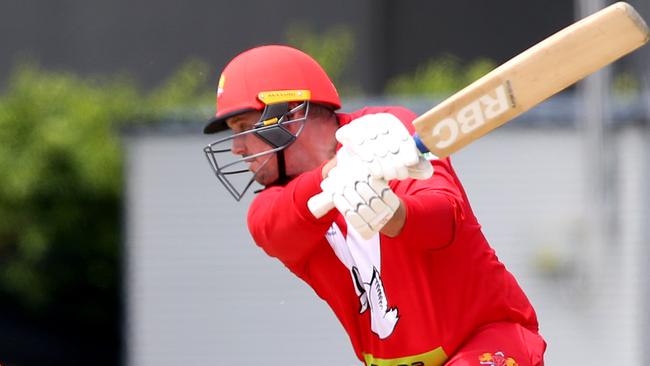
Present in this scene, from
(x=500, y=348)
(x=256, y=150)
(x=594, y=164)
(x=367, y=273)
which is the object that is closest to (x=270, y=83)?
(x=256, y=150)

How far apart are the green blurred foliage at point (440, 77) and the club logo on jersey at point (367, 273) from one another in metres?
4.97

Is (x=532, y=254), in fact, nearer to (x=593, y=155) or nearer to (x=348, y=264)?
(x=593, y=155)

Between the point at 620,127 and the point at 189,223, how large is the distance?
264cm

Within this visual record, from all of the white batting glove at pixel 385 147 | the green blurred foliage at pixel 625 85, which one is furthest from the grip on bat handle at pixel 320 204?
the green blurred foliage at pixel 625 85

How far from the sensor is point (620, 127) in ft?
25.7

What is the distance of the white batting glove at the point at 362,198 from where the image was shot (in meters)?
3.30

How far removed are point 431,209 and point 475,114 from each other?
267mm

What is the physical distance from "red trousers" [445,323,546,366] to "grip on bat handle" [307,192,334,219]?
1.93 ft

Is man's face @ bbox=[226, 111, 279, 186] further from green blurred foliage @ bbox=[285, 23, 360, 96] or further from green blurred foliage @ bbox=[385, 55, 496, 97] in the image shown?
green blurred foliage @ bbox=[285, 23, 360, 96]

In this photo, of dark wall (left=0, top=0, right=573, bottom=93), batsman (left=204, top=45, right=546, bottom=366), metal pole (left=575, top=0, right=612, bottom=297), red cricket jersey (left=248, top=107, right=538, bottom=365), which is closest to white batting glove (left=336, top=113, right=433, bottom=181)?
batsman (left=204, top=45, right=546, bottom=366)

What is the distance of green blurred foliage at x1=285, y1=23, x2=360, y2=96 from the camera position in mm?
9648

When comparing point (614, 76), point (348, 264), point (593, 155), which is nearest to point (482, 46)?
point (614, 76)

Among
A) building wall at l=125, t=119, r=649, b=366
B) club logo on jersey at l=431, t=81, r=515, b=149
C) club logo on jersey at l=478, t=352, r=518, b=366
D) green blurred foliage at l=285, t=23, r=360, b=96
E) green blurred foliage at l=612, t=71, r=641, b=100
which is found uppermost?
club logo on jersey at l=431, t=81, r=515, b=149

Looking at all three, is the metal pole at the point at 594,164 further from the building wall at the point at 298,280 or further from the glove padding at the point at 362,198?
the glove padding at the point at 362,198
